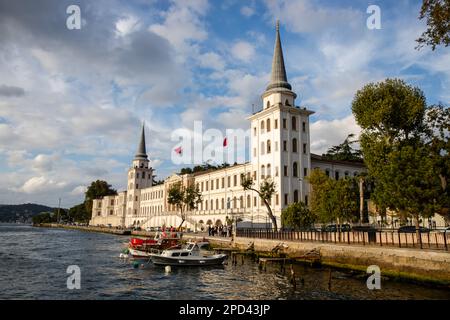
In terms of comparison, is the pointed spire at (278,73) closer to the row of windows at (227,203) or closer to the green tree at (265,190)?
the row of windows at (227,203)

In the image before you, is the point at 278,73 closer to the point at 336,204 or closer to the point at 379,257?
the point at 336,204

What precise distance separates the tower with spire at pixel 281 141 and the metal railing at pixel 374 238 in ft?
56.1

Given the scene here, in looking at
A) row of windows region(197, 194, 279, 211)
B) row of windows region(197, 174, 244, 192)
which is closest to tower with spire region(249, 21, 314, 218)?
row of windows region(197, 194, 279, 211)

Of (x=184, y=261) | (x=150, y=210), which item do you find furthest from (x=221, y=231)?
(x=150, y=210)

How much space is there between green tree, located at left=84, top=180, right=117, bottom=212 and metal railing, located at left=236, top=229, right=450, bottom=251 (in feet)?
429

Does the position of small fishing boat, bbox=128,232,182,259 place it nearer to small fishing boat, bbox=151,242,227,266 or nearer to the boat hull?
the boat hull

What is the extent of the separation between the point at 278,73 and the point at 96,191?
397 ft

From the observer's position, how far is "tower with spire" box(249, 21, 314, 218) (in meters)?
58.6

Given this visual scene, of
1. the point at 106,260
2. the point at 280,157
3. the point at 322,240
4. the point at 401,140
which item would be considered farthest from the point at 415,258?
the point at 280,157

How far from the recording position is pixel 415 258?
23844mm

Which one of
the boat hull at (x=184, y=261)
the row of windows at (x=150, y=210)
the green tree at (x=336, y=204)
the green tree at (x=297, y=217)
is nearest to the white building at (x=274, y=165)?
the green tree at (x=336, y=204)

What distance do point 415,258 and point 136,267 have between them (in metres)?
22.6
